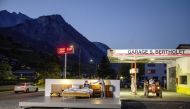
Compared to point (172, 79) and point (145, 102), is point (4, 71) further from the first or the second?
point (145, 102)

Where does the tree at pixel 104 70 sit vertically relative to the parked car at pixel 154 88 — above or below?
above

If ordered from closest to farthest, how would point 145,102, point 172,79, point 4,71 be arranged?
point 145,102
point 172,79
point 4,71

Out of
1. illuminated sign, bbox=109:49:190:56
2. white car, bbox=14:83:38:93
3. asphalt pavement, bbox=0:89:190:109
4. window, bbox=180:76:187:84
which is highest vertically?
illuminated sign, bbox=109:49:190:56

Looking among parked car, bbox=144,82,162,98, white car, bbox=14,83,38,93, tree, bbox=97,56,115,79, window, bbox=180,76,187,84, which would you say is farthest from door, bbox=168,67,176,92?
tree, bbox=97,56,115,79

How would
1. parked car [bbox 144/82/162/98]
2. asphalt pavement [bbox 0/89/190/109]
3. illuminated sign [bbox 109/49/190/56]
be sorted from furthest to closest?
illuminated sign [bbox 109/49/190/56]
parked car [bbox 144/82/162/98]
asphalt pavement [bbox 0/89/190/109]

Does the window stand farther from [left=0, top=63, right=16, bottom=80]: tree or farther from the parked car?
[left=0, top=63, right=16, bottom=80]: tree

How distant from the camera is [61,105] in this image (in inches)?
717

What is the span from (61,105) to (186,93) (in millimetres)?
27858

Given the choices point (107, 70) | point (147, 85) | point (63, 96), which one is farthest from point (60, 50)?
point (107, 70)

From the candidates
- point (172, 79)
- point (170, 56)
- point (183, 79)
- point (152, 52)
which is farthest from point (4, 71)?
point (152, 52)

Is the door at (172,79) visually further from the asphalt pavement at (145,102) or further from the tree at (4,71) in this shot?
the tree at (4,71)

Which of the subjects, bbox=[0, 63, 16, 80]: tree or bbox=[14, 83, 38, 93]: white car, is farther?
bbox=[0, 63, 16, 80]: tree

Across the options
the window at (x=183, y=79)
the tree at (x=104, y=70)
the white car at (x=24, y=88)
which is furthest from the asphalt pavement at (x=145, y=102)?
the tree at (x=104, y=70)

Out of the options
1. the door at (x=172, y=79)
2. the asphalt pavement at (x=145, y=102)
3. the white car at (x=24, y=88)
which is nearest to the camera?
the asphalt pavement at (x=145, y=102)
